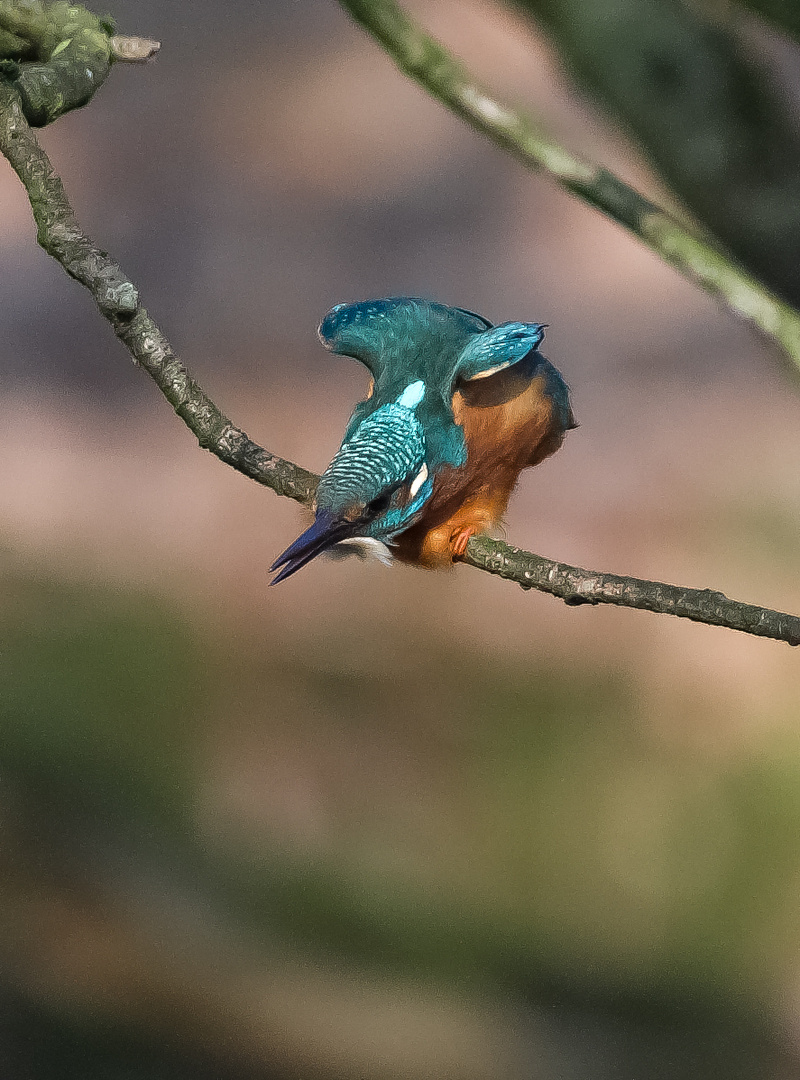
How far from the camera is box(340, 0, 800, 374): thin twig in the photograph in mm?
868

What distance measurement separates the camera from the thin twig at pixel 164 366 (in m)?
0.62

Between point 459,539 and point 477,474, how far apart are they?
55mm

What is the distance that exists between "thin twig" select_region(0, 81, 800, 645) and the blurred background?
62.5 inches

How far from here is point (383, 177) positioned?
2.64 m

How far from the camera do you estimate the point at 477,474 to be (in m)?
0.90

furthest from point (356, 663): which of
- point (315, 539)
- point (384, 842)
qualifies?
point (315, 539)

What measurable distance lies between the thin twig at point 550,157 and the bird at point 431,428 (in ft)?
0.39

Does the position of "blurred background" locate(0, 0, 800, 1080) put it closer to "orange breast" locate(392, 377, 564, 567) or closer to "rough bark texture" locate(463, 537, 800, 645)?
"orange breast" locate(392, 377, 564, 567)

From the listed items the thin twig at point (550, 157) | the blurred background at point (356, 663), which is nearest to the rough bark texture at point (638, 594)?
the thin twig at point (550, 157)

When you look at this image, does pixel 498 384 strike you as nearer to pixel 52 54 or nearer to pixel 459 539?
pixel 459 539

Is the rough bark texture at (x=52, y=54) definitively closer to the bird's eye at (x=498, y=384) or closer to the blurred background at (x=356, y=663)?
the bird's eye at (x=498, y=384)

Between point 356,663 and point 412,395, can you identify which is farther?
point 356,663

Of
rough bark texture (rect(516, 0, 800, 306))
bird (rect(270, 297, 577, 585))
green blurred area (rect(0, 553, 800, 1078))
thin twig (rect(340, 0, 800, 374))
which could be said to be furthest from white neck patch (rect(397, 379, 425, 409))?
green blurred area (rect(0, 553, 800, 1078))

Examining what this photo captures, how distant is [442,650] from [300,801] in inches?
17.1
